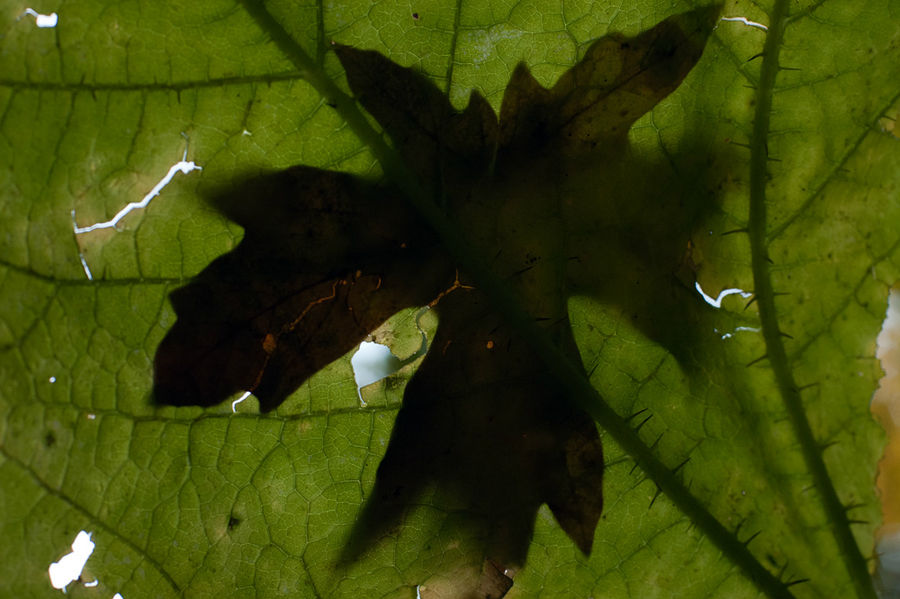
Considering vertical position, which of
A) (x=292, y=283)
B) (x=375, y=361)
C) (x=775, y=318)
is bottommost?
(x=775, y=318)

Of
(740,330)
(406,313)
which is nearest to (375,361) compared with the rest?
(406,313)

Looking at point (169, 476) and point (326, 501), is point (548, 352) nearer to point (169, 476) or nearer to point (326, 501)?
point (326, 501)

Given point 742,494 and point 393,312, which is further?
point 742,494

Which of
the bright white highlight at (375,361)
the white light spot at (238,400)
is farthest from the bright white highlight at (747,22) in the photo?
the white light spot at (238,400)

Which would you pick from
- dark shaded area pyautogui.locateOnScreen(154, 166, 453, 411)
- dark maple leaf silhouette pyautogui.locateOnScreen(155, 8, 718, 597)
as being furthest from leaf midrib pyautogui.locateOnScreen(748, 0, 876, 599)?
dark shaded area pyautogui.locateOnScreen(154, 166, 453, 411)

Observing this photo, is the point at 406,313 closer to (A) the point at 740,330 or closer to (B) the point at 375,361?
(B) the point at 375,361

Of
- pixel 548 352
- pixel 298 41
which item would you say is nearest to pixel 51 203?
pixel 298 41

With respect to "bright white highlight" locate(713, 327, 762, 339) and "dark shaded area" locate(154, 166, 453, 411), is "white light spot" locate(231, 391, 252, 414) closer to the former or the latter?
"dark shaded area" locate(154, 166, 453, 411)
